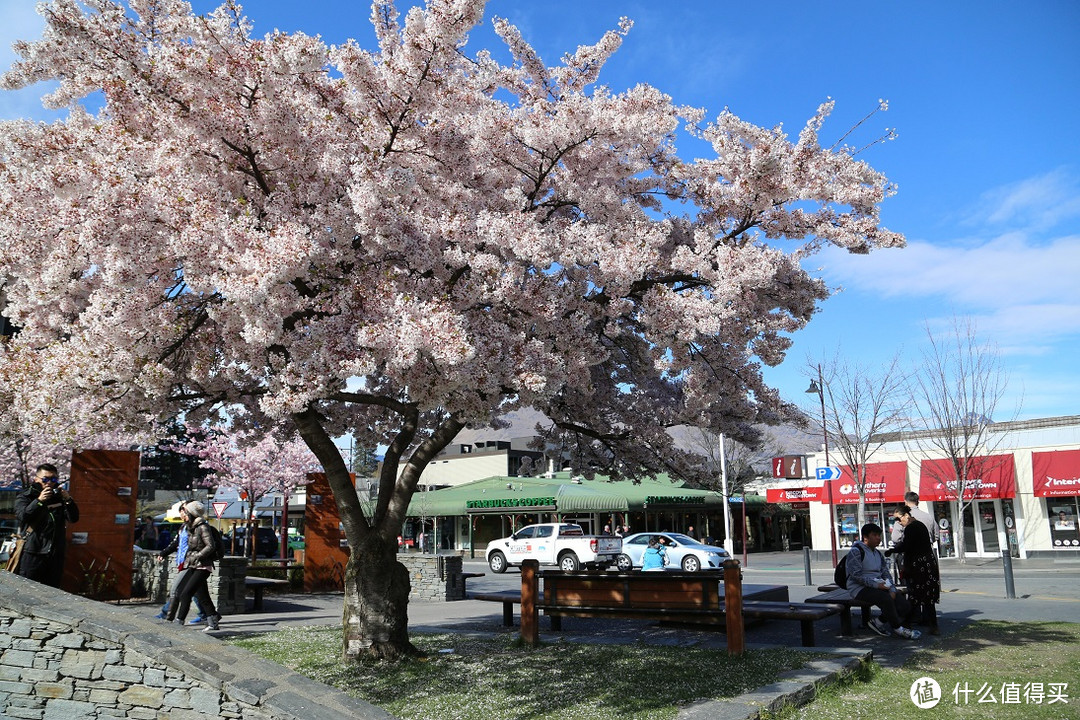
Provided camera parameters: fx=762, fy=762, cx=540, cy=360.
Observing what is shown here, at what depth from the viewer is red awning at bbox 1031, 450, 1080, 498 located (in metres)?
28.3

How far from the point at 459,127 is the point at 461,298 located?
1.99m

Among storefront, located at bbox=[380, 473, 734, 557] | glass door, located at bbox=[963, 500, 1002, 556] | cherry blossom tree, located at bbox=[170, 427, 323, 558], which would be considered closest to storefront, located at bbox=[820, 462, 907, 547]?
glass door, located at bbox=[963, 500, 1002, 556]

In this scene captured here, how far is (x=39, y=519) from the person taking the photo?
8969 millimetres

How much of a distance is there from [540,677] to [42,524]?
6.16 metres

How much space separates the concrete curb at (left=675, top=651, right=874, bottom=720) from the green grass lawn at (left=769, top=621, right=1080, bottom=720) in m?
0.10

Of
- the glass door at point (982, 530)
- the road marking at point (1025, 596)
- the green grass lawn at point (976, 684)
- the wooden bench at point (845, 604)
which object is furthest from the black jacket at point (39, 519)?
the glass door at point (982, 530)

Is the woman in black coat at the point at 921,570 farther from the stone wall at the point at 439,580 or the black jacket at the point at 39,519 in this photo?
the black jacket at the point at 39,519

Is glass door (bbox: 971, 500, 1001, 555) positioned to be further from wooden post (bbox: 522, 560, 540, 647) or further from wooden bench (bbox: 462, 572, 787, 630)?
wooden post (bbox: 522, 560, 540, 647)

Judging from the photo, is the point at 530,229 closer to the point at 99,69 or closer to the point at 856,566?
the point at 99,69

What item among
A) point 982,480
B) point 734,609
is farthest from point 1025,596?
point 982,480

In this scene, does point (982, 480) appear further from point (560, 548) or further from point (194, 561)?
point (194, 561)

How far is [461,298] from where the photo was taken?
25.7ft

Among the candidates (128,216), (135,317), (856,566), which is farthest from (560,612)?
(128,216)

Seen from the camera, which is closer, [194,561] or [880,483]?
[194,561]
